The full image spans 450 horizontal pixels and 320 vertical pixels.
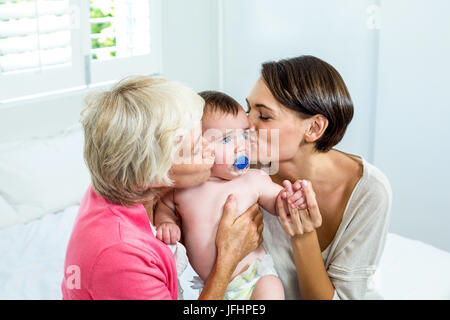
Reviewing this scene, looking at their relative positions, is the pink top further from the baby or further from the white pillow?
the white pillow

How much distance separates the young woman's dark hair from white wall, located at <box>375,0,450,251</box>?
59.8 inches

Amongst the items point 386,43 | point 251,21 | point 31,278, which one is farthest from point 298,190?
point 251,21

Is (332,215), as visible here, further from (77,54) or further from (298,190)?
(77,54)

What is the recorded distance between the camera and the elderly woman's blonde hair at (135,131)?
36.1 inches

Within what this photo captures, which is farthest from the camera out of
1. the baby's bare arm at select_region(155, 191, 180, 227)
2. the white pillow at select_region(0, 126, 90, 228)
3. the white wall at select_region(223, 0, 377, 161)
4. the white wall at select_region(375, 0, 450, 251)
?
the white wall at select_region(223, 0, 377, 161)

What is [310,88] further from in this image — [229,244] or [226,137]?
[229,244]

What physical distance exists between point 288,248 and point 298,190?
263mm

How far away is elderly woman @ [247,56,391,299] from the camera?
1061 millimetres

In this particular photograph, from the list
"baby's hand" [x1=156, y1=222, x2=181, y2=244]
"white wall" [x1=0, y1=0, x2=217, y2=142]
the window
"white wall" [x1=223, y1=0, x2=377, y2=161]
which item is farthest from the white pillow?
"baby's hand" [x1=156, y1=222, x2=181, y2=244]

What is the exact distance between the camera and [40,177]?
2186 millimetres

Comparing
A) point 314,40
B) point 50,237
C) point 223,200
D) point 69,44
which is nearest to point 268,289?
point 223,200

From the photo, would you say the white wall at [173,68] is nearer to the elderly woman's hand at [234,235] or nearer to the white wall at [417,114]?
the white wall at [417,114]

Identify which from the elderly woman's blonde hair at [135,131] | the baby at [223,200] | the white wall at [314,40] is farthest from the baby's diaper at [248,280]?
the white wall at [314,40]
